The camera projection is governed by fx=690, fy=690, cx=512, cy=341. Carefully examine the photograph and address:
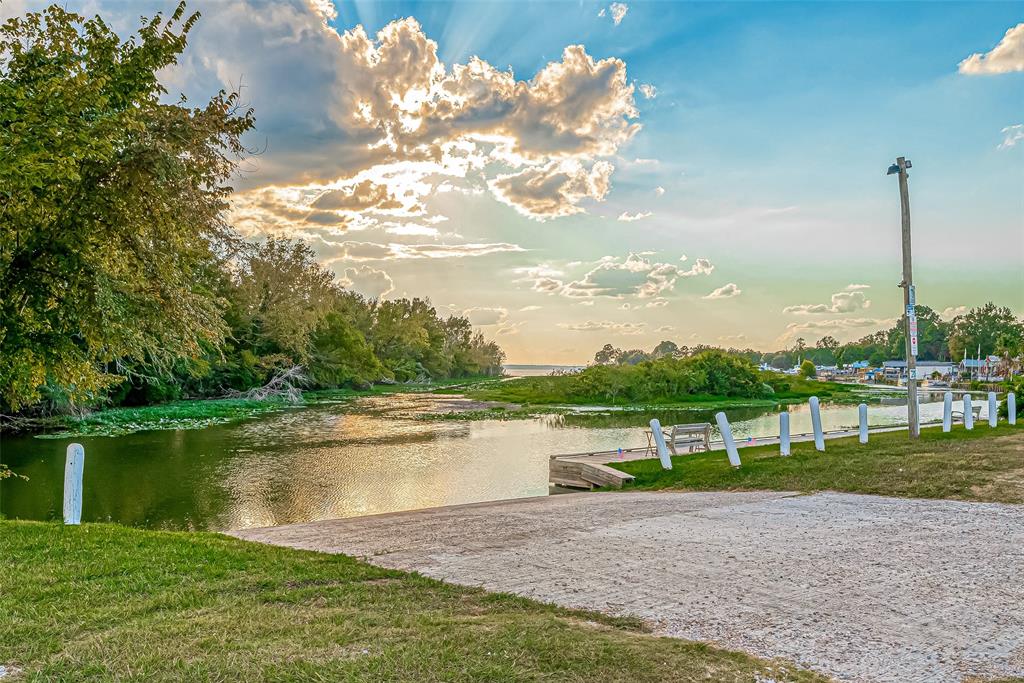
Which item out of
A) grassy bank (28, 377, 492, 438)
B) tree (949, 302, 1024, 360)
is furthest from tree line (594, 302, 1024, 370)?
grassy bank (28, 377, 492, 438)

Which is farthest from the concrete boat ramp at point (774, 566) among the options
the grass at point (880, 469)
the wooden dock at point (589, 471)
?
the wooden dock at point (589, 471)

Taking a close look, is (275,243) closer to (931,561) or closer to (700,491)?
(700,491)

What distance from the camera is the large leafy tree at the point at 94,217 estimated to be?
936 cm

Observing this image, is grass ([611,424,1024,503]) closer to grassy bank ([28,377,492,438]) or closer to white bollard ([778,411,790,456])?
white bollard ([778,411,790,456])

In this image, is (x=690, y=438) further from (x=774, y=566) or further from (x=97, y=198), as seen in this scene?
(x=97, y=198)

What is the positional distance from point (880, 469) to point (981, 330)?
13893cm

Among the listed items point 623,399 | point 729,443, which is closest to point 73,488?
point 729,443

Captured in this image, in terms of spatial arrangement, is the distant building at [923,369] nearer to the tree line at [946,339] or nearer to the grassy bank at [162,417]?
the tree line at [946,339]

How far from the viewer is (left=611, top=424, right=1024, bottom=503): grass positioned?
11.2 metres

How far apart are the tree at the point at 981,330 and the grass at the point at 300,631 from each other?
140 m

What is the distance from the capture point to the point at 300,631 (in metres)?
4.84

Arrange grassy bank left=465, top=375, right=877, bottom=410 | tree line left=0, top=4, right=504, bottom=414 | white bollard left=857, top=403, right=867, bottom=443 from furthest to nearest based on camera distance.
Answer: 1. grassy bank left=465, top=375, right=877, bottom=410
2. white bollard left=857, top=403, right=867, bottom=443
3. tree line left=0, top=4, right=504, bottom=414

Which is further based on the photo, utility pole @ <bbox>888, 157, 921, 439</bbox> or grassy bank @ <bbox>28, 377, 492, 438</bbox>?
grassy bank @ <bbox>28, 377, 492, 438</bbox>

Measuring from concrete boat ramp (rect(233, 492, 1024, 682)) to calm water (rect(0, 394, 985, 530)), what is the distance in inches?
201
